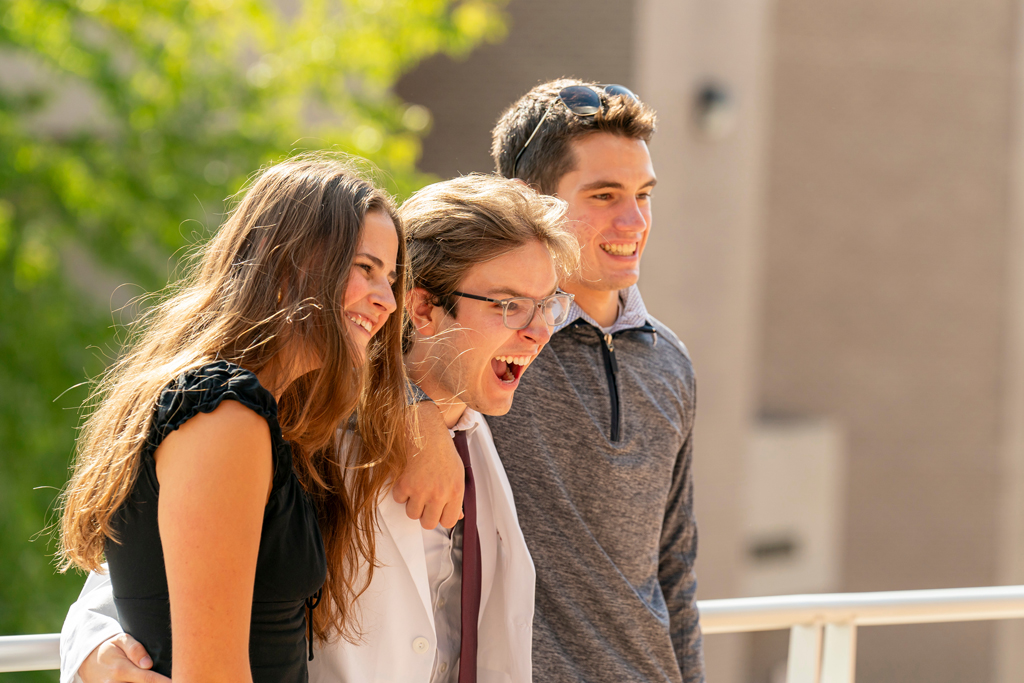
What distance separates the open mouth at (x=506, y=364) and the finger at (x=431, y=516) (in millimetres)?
320

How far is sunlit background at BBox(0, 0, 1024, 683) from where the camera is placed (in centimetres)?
523

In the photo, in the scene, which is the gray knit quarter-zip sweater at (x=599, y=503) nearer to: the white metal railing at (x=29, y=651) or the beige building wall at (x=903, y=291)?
the white metal railing at (x=29, y=651)

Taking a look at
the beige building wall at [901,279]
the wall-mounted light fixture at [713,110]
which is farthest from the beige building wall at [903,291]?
the wall-mounted light fixture at [713,110]

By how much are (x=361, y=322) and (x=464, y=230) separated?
402mm

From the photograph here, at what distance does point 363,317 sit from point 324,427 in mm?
210

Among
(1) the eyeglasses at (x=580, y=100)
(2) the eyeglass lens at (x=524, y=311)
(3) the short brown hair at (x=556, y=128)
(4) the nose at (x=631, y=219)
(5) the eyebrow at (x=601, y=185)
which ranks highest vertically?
(1) the eyeglasses at (x=580, y=100)

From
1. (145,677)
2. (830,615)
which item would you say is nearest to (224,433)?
(145,677)

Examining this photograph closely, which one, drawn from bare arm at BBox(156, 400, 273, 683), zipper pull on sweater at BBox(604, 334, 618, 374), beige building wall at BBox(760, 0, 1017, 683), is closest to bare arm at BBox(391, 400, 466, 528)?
bare arm at BBox(156, 400, 273, 683)

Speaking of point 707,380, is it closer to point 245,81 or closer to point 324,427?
point 245,81

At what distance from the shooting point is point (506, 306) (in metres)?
1.98

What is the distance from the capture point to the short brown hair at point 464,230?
2.00m

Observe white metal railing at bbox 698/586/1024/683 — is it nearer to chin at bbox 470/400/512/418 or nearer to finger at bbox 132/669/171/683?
chin at bbox 470/400/512/418

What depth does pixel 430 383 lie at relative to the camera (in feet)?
6.68

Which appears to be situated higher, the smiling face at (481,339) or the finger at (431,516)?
the smiling face at (481,339)
